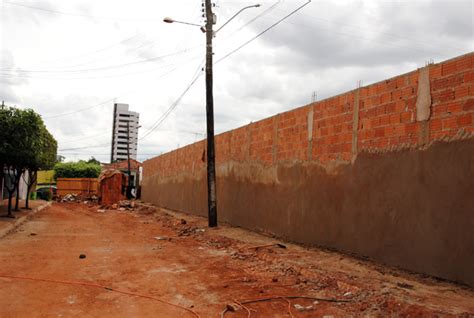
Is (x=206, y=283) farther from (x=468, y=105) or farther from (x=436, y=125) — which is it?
(x=468, y=105)

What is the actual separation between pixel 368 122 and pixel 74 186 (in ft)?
129

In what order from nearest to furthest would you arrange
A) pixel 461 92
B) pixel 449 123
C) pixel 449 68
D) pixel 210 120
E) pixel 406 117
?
pixel 461 92 → pixel 449 123 → pixel 449 68 → pixel 406 117 → pixel 210 120

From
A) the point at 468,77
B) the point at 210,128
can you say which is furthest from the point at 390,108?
the point at 210,128

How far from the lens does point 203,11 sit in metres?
16.9

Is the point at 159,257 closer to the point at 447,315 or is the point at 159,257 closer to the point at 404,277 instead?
the point at 404,277

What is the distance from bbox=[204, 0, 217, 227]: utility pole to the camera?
1516 centimetres

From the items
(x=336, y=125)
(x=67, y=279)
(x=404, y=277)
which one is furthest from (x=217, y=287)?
(x=336, y=125)

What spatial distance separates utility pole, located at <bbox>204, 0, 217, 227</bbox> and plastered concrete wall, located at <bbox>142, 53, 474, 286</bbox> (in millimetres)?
2033

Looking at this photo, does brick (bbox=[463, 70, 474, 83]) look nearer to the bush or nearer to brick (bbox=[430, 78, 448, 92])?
brick (bbox=[430, 78, 448, 92])

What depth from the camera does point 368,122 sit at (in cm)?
852

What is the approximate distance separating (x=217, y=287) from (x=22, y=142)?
492 inches

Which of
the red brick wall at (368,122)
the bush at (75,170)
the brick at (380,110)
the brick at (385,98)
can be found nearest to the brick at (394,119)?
the red brick wall at (368,122)

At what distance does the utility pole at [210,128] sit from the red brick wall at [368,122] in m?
1.02

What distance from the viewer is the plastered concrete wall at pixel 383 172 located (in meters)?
6.42
